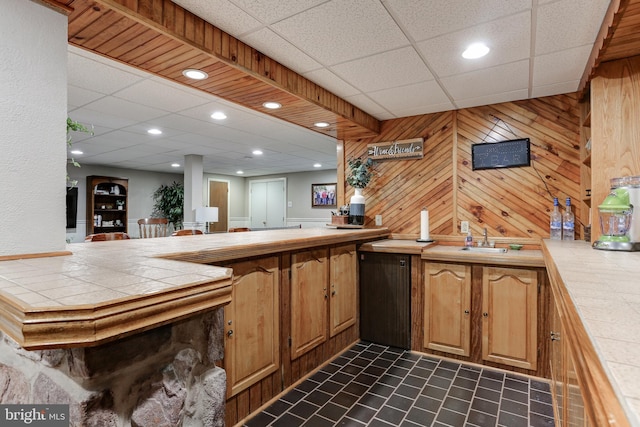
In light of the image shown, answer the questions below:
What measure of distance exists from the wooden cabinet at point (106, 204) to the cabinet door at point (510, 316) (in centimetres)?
810

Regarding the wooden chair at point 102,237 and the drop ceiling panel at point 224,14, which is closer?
the drop ceiling panel at point 224,14

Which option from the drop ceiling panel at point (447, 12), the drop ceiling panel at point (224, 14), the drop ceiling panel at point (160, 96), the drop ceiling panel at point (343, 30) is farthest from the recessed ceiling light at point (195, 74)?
the drop ceiling panel at point (447, 12)

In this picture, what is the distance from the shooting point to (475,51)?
Answer: 7.59 feet

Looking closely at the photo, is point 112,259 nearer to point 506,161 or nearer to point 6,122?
point 6,122

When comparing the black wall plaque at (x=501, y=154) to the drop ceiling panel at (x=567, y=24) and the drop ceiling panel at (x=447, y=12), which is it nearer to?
the drop ceiling panel at (x=567, y=24)

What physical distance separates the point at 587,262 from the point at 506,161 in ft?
6.30

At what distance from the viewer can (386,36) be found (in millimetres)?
2131

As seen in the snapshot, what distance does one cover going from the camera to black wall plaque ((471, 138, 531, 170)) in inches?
128

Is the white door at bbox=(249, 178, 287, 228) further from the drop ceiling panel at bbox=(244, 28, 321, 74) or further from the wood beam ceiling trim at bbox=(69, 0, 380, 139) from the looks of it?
the drop ceiling panel at bbox=(244, 28, 321, 74)

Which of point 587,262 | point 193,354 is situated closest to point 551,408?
point 587,262

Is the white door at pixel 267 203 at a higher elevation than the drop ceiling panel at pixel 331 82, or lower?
lower

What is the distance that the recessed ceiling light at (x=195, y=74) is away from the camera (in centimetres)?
232

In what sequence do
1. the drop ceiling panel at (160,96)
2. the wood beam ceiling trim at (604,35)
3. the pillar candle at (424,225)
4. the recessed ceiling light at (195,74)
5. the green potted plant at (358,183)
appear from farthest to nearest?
1. the green potted plant at (358,183)
2. the pillar candle at (424,225)
3. the drop ceiling panel at (160,96)
4. the recessed ceiling light at (195,74)
5. the wood beam ceiling trim at (604,35)

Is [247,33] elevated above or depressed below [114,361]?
above
